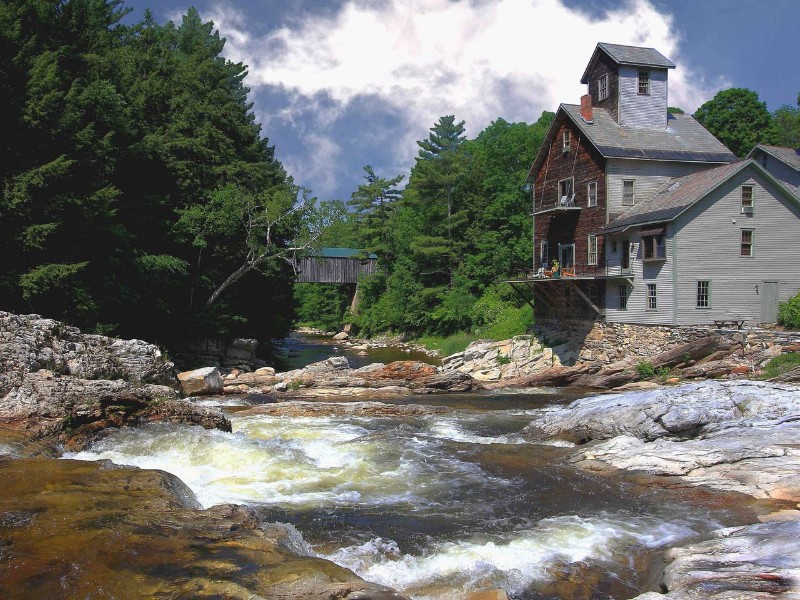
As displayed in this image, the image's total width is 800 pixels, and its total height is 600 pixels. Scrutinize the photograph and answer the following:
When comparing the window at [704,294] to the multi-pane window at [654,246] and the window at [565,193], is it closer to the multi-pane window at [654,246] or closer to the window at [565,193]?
the multi-pane window at [654,246]

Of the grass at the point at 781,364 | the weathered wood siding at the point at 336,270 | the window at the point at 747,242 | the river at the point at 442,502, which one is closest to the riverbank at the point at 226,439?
the river at the point at 442,502

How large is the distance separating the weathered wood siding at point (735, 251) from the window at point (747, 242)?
0.57ft

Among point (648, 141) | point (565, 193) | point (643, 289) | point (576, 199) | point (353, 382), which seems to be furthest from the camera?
point (565, 193)

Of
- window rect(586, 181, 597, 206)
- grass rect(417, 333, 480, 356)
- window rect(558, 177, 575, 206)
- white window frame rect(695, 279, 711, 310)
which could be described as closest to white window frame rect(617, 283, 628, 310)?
white window frame rect(695, 279, 711, 310)

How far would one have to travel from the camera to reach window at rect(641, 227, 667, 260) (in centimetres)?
2962

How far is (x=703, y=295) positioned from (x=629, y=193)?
6.35 metres

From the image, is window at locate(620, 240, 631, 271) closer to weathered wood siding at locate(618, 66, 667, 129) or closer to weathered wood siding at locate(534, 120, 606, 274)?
weathered wood siding at locate(534, 120, 606, 274)

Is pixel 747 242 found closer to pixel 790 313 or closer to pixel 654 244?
pixel 790 313

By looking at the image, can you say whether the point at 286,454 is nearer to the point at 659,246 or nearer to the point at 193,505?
the point at 193,505

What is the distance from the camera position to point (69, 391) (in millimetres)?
14445

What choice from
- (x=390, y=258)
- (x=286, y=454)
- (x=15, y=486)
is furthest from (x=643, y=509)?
(x=390, y=258)

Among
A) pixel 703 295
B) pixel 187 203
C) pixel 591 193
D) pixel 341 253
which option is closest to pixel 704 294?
pixel 703 295

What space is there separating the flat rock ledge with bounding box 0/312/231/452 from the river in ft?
2.11

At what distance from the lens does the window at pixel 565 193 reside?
34781 mm
